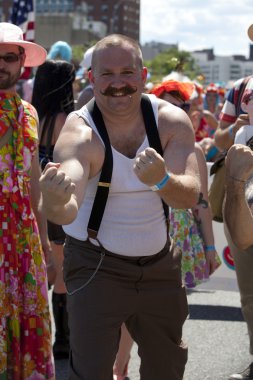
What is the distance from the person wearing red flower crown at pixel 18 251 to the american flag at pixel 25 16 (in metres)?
7.07

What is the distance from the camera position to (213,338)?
696 centimetres

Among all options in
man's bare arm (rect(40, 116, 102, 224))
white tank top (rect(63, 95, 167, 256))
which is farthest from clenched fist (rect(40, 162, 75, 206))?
white tank top (rect(63, 95, 167, 256))

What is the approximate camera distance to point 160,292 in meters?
4.12

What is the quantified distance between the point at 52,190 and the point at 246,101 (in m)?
2.00

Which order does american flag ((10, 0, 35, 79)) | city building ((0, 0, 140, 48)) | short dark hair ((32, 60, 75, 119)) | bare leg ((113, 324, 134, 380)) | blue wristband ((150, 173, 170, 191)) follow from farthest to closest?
city building ((0, 0, 140, 48))
american flag ((10, 0, 35, 79))
short dark hair ((32, 60, 75, 119))
bare leg ((113, 324, 134, 380))
blue wristband ((150, 173, 170, 191))

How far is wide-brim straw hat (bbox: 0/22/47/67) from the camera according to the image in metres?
4.60

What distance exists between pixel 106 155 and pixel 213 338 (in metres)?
3.39

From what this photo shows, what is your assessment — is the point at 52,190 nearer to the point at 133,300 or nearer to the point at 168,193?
the point at 168,193

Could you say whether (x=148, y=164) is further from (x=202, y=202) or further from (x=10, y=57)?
(x=202, y=202)

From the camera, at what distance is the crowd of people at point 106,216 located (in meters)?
3.89

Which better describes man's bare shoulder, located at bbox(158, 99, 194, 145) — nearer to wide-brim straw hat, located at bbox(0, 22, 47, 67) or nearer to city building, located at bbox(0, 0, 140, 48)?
wide-brim straw hat, located at bbox(0, 22, 47, 67)

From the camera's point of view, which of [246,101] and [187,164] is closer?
[187,164]

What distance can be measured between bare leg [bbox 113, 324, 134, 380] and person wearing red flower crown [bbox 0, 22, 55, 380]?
0.86 m

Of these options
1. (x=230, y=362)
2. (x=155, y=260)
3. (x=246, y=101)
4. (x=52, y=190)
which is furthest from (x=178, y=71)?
(x=52, y=190)
